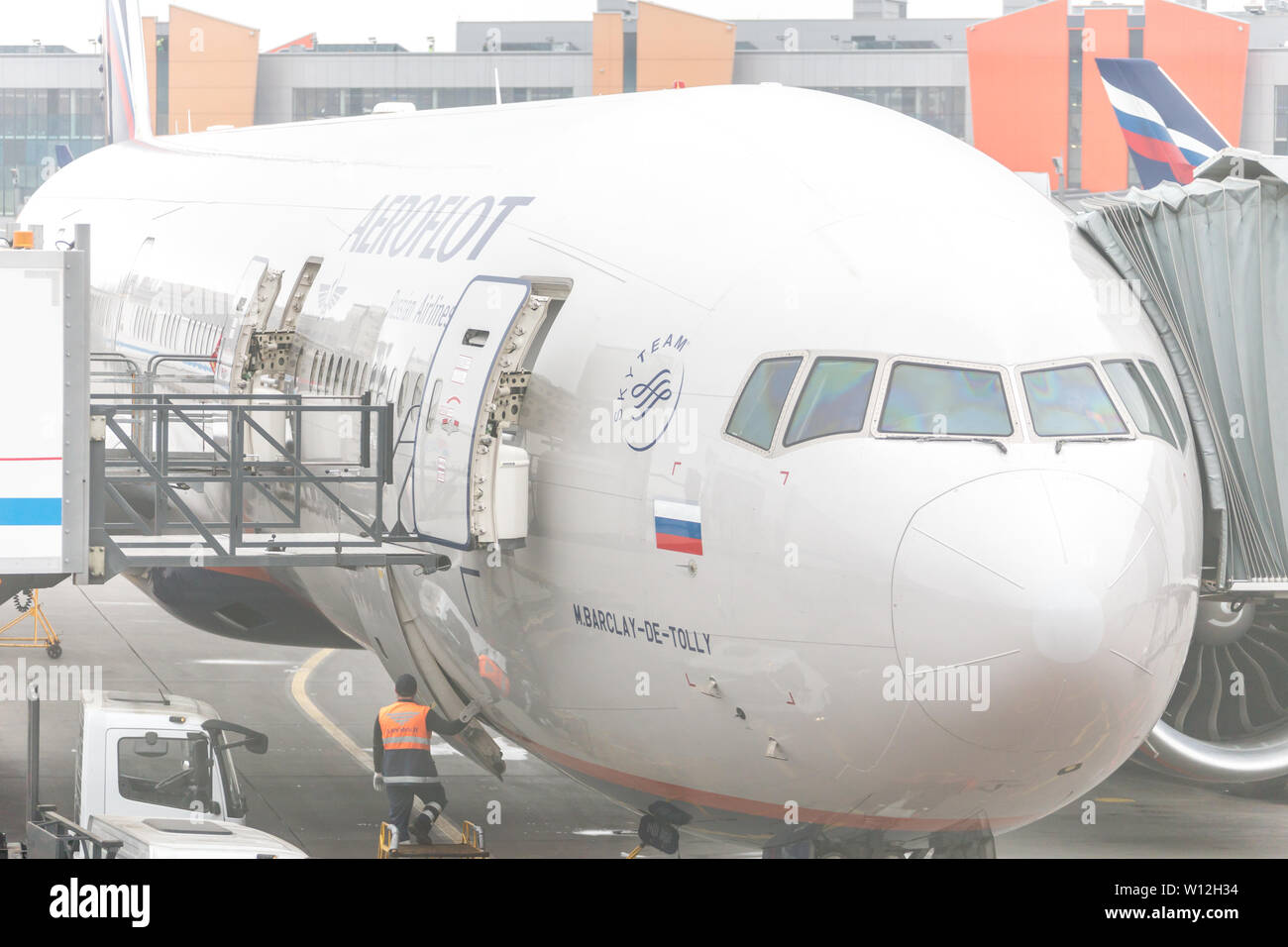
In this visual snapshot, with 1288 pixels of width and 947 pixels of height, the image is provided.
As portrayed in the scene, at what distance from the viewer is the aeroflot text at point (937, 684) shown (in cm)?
844

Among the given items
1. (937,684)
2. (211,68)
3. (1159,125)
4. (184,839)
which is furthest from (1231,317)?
(211,68)

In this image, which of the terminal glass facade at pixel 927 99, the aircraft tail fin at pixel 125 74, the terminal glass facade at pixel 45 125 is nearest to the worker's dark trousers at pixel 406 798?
the aircraft tail fin at pixel 125 74

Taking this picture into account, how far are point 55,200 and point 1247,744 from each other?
1785 cm

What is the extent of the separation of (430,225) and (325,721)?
1014 centimetres

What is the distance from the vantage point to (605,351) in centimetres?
1000

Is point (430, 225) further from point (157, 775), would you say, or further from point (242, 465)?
point (157, 775)

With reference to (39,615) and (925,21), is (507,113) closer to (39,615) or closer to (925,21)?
(39,615)

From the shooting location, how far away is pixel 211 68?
262 ft

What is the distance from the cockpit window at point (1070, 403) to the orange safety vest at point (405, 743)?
20.3ft

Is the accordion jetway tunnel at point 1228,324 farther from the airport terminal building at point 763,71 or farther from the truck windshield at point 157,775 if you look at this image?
the airport terminal building at point 763,71

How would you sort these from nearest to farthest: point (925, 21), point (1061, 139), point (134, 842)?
point (134, 842) → point (1061, 139) → point (925, 21)

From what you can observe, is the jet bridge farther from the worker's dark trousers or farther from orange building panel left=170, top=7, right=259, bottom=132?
orange building panel left=170, top=7, right=259, bottom=132

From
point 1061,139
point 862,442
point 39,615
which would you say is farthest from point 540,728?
point 1061,139
